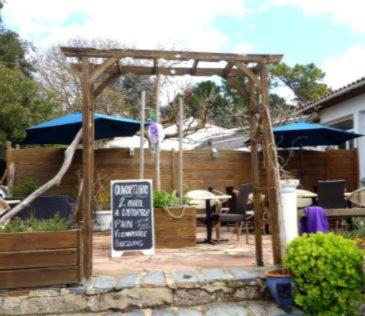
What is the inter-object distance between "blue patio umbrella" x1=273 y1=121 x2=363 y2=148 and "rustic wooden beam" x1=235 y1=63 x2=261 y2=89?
13.4 feet

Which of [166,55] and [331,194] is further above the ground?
[166,55]

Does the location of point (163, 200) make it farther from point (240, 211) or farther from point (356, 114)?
point (356, 114)

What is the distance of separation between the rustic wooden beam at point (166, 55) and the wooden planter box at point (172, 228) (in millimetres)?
2264

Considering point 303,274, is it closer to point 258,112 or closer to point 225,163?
point 258,112

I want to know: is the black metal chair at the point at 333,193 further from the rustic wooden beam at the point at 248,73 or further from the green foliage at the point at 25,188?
the green foliage at the point at 25,188

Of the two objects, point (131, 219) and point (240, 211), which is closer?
point (131, 219)

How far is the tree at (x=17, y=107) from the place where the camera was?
14031 mm

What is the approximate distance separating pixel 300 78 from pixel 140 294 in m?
23.7

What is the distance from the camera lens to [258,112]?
4738mm

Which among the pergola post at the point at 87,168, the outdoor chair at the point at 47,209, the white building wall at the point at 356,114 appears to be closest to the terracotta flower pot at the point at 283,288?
the pergola post at the point at 87,168

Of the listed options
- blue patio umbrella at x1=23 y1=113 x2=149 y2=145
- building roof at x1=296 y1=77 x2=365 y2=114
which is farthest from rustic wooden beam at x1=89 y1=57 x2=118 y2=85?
building roof at x1=296 y1=77 x2=365 y2=114

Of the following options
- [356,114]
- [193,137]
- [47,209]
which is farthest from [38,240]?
[193,137]

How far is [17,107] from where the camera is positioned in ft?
46.2

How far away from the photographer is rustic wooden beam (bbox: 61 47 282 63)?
434 centimetres
